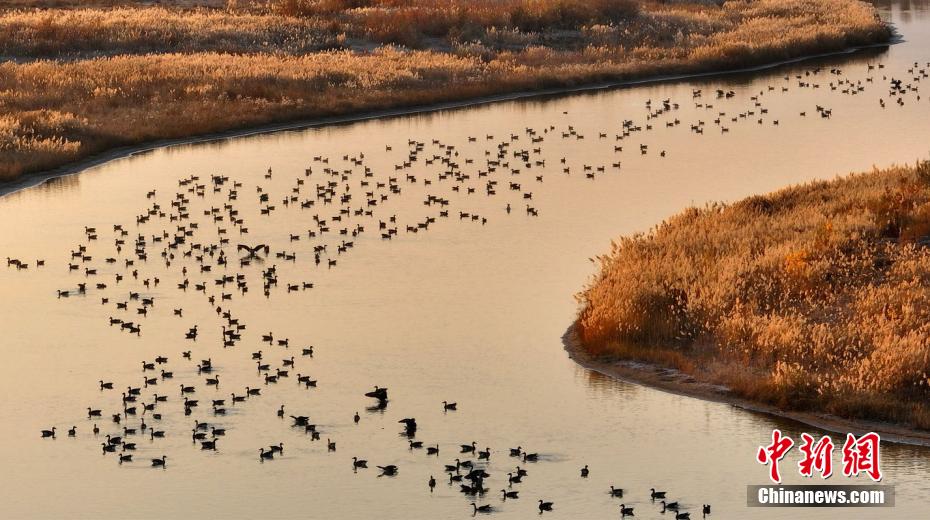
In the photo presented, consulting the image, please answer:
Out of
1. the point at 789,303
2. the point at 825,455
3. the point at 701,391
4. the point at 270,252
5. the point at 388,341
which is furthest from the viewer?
the point at 270,252

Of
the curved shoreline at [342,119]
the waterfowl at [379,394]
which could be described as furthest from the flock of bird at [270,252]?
the curved shoreline at [342,119]

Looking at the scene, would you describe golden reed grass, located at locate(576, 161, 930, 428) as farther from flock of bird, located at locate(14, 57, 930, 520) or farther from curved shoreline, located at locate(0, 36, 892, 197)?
curved shoreline, located at locate(0, 36, 892, 197)

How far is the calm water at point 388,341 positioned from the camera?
24062 millimetres

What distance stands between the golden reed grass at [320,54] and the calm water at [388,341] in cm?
496

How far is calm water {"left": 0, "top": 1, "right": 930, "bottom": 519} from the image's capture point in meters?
24.1

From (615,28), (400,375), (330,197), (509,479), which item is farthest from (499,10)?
(509,479)

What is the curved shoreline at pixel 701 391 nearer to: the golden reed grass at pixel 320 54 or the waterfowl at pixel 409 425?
the waterfowl at pixel 409 425

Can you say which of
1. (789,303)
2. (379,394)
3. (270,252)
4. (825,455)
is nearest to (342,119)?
(270,252)

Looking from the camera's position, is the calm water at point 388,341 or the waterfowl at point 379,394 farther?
the waterfowl at point 379,394

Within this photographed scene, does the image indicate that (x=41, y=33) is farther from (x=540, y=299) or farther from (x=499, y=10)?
(x=540, y=299)

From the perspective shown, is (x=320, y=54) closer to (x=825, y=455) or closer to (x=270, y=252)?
(x=270, y=252)

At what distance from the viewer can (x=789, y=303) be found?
3120 centimetres

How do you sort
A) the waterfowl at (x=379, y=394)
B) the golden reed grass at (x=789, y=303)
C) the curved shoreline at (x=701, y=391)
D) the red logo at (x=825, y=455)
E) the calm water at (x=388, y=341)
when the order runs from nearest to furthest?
the calm water at (x=388, y=341) → the red logo at (x=825, y=455) → the curved shoreline at (x=701, y=391) → the golden reed grass at (x=789, y=303) → the waterfowl at (x=379, y=394)

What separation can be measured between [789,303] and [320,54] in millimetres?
52586
